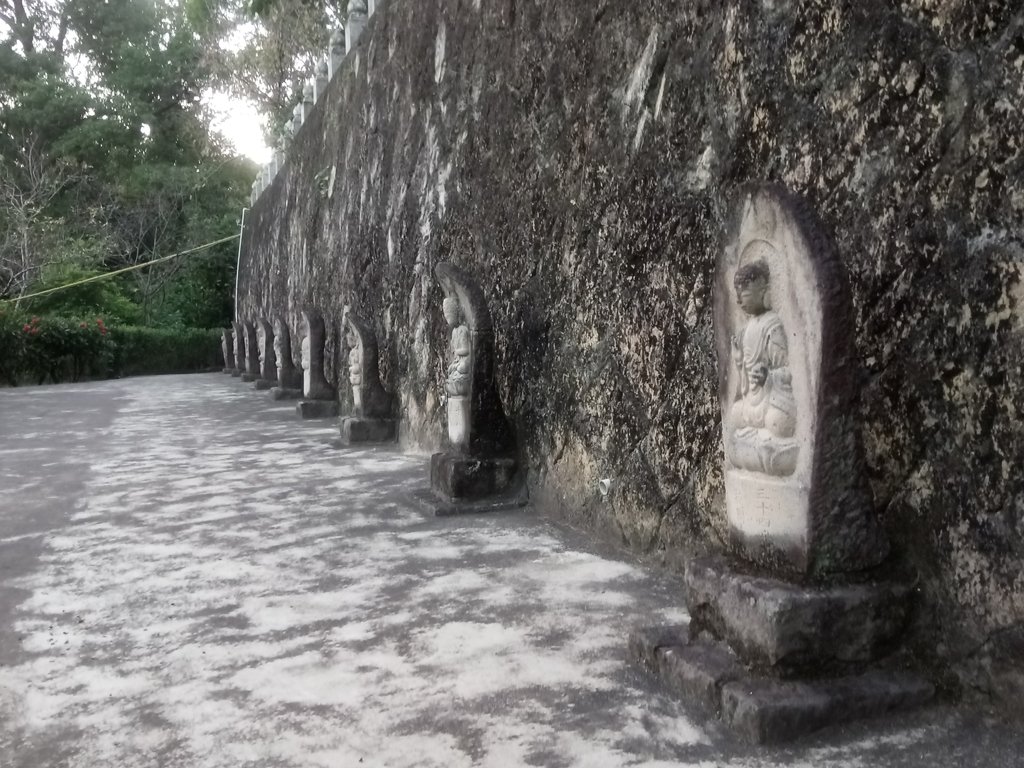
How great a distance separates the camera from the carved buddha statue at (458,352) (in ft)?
17.0

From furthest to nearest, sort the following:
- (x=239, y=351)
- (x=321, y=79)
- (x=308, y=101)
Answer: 1. (x=239, y=351)
2. (x=308, y=101)
3. (x=321, y=79)

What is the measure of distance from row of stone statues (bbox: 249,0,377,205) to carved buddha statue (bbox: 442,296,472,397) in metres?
5.48

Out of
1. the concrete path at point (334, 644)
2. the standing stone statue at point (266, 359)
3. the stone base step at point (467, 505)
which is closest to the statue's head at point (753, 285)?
the concrete path at point (334, 644)

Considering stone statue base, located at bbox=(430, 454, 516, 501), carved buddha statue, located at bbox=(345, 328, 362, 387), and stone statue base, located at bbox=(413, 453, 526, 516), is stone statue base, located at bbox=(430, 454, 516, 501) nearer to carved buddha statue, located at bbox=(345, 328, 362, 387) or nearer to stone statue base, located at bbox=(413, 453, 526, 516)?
stone statue base, located at bbox=(413, 453, 526, 516)

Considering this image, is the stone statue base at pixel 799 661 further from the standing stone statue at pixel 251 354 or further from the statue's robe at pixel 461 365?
the standing stone statue at pixel 251 354

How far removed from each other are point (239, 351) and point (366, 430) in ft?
38.9

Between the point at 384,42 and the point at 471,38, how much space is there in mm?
2951

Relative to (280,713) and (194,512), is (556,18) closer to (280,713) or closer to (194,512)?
(194,512)

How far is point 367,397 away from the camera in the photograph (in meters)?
7.94

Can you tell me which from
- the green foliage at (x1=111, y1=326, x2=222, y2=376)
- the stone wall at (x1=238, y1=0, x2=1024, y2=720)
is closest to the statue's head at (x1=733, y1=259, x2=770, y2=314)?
the stone wall at (x1=238, y1=0, x2=1024, y2=720)

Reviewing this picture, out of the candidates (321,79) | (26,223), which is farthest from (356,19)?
(26,223)

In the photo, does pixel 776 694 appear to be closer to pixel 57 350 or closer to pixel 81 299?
pixel 57 350

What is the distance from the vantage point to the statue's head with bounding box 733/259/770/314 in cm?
254

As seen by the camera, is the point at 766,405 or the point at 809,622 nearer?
the point at 809,622
